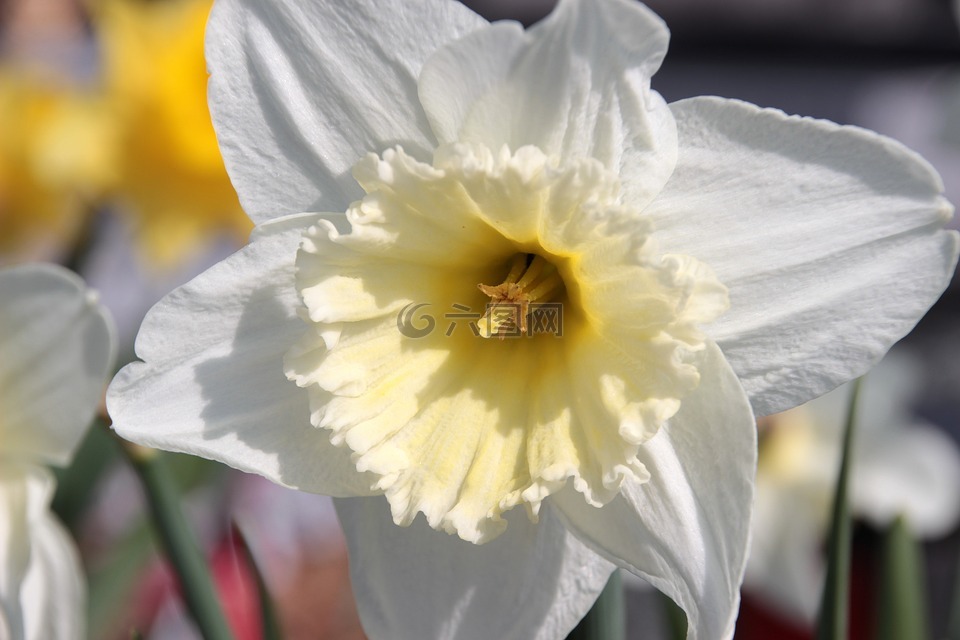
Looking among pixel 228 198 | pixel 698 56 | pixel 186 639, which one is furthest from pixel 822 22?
pixel 186 639

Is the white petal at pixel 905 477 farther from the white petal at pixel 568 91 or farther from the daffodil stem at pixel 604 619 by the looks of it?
the white petal at pixel 568 91

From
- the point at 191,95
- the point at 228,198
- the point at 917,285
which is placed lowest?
the point at 228,198

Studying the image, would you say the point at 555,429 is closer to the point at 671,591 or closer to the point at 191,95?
the point at 671,591

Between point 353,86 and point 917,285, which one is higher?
point 353,86

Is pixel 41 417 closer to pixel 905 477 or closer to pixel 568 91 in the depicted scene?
pixel 568 91

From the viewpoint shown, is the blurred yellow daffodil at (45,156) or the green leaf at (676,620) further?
the blurred yellow daffodil at (45,156)

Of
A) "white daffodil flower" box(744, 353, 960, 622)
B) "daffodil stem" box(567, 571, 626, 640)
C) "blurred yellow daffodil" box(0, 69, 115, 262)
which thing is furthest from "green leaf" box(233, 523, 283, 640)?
"white daffodil flower" box(744, 353, 960, 622)

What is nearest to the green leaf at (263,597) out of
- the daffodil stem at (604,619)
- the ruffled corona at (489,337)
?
the ruffled corona at (489,337)
